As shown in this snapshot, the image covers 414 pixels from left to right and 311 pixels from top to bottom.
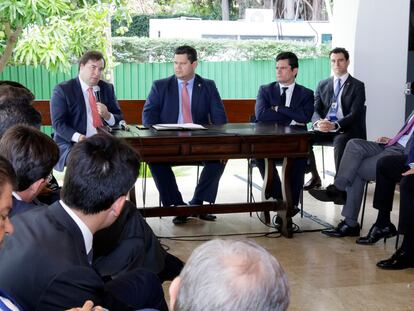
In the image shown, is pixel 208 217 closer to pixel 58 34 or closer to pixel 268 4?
pixel 58 34

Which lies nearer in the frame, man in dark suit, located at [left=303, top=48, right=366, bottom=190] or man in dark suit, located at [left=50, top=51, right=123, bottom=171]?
man in dark suit, located at [left=50, top=51, right=123, bottom=171]

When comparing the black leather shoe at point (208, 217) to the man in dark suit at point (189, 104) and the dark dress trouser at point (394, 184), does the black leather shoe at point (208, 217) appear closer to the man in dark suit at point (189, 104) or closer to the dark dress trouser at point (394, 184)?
the man in dark suit at point (189, 104)

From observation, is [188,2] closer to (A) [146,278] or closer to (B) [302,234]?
(B) [302,234]

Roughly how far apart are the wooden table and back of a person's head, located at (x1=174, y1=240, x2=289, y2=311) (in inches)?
127

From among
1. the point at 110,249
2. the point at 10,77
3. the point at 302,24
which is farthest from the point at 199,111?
the point at 302,24

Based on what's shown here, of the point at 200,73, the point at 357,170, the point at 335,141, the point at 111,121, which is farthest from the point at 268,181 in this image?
the point at 200,73

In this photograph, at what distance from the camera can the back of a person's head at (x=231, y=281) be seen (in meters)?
1.18

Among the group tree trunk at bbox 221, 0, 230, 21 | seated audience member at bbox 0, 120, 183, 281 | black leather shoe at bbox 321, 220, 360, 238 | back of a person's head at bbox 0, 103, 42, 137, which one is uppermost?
tree trunk at bbox 221, 0, 230, 21

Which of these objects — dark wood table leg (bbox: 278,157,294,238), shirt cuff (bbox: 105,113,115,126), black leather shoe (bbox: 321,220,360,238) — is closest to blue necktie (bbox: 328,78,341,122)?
dark wood table leg (bbox: 278,157,294,238)

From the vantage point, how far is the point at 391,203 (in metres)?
4.66

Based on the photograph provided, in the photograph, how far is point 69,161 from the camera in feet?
7.01

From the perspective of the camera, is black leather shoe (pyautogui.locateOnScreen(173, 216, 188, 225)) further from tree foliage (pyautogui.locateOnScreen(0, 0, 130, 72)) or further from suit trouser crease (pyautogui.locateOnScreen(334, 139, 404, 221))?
tree foliage (pyautogui.locateOnScreen(0, 0, 130, 72))

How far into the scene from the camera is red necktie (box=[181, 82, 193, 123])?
18.7ft

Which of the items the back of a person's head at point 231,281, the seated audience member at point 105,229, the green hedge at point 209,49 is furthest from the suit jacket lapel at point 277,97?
the green hedge at point 209,49
